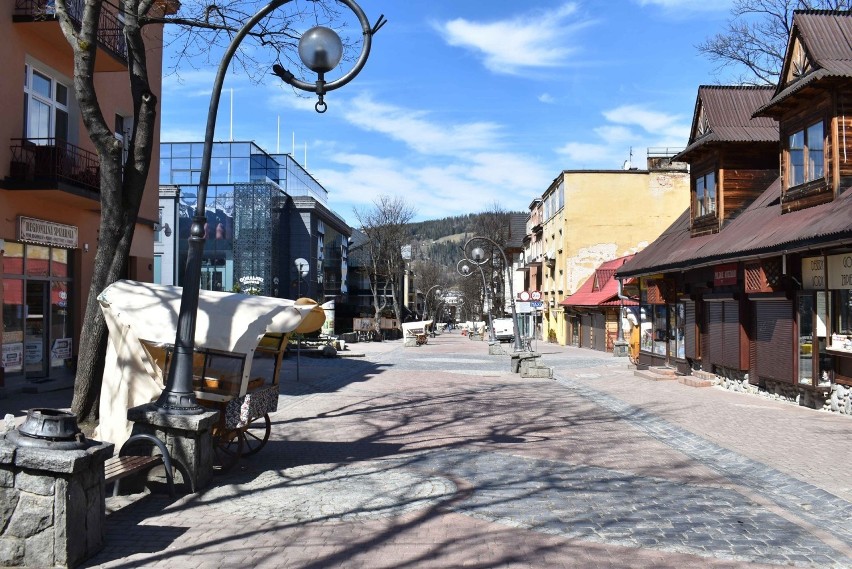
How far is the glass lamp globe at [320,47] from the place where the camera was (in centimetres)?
720

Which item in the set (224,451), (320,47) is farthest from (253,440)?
(320,47)

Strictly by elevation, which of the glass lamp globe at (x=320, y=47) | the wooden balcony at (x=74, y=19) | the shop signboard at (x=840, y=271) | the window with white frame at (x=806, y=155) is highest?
the wooden balcony at (x=74, y=19)

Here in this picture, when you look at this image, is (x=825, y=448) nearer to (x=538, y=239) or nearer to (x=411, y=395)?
(x=411, y=395)

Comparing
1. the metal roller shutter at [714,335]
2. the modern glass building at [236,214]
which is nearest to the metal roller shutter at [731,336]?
the metal roller shutter at [714,335]

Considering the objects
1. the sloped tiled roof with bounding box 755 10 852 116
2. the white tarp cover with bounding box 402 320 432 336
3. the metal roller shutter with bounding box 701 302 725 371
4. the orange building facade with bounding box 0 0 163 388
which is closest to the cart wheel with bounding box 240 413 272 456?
the orange building facade with bounding box 0 0 163 388

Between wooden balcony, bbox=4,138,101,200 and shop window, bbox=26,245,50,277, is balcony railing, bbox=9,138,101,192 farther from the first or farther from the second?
shop window, bbox=26,245,50,277

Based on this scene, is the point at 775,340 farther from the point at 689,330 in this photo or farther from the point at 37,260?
the point at 37,260

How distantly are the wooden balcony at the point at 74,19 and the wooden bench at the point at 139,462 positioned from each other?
9.06 m

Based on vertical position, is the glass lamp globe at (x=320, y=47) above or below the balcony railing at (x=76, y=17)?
below

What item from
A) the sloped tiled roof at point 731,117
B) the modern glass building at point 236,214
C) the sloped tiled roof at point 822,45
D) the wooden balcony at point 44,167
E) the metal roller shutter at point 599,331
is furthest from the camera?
the modern glass building at point 236,214

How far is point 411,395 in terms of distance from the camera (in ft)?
54.4

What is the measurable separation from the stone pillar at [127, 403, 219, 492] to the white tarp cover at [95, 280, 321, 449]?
0.78 meters

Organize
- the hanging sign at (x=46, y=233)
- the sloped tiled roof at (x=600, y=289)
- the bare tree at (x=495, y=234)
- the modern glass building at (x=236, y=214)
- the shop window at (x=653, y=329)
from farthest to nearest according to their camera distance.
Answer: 1. the bare tree at (x=495, y=234)
2. the modern glass building at (x=236, y=214)
3. the sloped tiled roof at (x=600, y=289)
4. the shop window at (x=653, y=329)
5. the hanging sign at (x=46, y=233)

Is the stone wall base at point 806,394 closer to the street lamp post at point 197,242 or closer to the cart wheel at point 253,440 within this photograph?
the cart wheel at point 253,440
